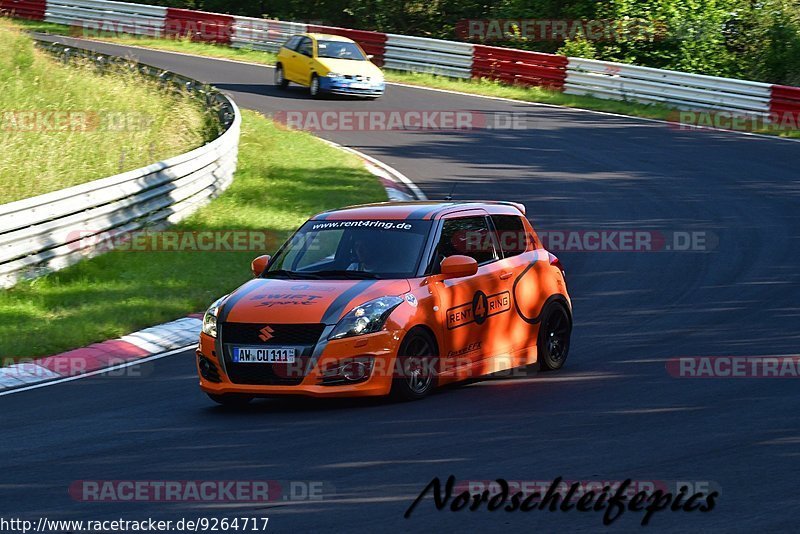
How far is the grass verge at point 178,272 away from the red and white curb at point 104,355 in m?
0.19

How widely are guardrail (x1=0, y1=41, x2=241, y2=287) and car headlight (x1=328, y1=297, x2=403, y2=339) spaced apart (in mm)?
5864

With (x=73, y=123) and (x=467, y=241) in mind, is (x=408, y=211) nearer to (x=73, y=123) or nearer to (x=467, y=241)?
(x=467, y=241)

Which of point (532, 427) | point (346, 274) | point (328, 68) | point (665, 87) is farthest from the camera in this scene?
point (328, 68)

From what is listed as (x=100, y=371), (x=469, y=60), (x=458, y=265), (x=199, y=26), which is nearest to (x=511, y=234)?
(x=458, y=265)

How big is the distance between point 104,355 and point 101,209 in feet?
13.0

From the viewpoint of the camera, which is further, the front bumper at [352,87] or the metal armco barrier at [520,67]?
the metal armco barrier at [520,67]

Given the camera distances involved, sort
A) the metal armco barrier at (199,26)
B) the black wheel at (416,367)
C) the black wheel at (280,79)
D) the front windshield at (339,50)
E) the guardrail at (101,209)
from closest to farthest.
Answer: the black wheel at (416,367) → the guardrail at (101,209) → the front windshield at (339,50) → the black wheel at (280,79) → the metal armco barrier at (199,26)

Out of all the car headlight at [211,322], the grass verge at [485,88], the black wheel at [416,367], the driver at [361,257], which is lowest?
the grass verge at [485,88]

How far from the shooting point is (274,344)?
30.1 ft

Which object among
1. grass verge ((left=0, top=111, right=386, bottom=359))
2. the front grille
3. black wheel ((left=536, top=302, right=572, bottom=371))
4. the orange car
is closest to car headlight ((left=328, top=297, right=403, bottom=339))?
the orange car

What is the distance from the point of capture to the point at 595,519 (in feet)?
20.9

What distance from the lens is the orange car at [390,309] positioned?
9125 mm

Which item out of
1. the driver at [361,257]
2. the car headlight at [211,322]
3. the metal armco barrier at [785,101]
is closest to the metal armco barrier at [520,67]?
the metal armco barrier at [785,101]

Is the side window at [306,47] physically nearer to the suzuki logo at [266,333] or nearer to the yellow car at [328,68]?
the yellow car at [328,68]
